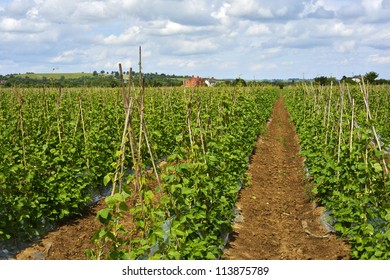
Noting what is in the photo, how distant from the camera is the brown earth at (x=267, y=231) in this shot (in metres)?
6.54

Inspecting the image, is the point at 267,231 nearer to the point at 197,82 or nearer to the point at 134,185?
the point at 134,185

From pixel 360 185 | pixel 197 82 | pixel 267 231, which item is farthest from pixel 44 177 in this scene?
pixel 360 185

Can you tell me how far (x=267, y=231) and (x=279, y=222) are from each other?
59cm

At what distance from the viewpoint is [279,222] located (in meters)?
8.23

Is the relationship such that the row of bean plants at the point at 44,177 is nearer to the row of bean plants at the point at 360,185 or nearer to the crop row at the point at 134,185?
the crop row at the point at 134,185

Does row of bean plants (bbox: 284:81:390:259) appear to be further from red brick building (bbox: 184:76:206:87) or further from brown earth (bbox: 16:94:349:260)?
red brick building (bbox: 184:76:206:87)

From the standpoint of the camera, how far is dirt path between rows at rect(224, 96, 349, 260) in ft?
21.9

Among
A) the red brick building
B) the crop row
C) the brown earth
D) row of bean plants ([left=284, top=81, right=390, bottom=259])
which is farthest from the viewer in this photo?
the red brick building

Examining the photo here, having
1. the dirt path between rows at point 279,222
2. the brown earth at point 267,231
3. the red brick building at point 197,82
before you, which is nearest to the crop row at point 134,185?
the brown earth at point 267,231

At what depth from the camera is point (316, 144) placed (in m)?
10.0

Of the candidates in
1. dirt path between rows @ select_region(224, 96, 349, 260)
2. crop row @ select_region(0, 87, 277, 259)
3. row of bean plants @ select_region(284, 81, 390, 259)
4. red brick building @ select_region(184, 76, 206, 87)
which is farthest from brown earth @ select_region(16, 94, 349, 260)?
red brick building @ select_region(184, 76, 206, 87)

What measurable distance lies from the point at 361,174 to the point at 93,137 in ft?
18.6
